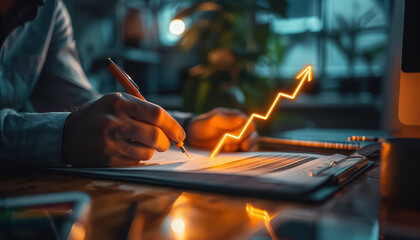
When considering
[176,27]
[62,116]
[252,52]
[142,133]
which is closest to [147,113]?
[142,133]

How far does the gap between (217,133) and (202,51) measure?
3.92ft

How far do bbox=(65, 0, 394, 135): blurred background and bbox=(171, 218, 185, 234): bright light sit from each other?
1.10 metres

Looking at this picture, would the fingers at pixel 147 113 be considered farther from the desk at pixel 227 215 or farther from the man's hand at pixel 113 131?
the desk at pixel 227 215

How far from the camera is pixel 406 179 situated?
0.35 metres

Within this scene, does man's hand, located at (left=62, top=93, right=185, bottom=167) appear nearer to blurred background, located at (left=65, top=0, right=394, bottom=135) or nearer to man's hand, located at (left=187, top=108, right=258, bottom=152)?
man's hand, located at (left=187, top=108, right=258, bottom=152)

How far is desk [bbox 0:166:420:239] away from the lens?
0.28 meters

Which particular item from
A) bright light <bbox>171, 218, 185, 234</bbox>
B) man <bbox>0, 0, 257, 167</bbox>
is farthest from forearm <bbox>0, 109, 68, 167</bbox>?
bright light <bbox>171, 218, 185, 234</bbox>

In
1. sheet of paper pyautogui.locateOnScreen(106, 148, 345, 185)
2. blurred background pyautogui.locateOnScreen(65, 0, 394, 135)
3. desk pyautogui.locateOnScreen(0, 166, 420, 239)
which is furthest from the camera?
blurred background pyautogui.locateOnScreen(65, 0, 394, 135)

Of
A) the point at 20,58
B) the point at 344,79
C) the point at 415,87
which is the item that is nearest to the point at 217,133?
the point at 415,87

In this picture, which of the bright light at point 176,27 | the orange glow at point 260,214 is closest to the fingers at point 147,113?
the orange glow at point 260,214

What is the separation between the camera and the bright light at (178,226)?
28 centimetres

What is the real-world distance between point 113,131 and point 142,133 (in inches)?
1.9

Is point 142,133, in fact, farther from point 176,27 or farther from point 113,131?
point 176,27

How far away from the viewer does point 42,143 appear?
21.3 inches
